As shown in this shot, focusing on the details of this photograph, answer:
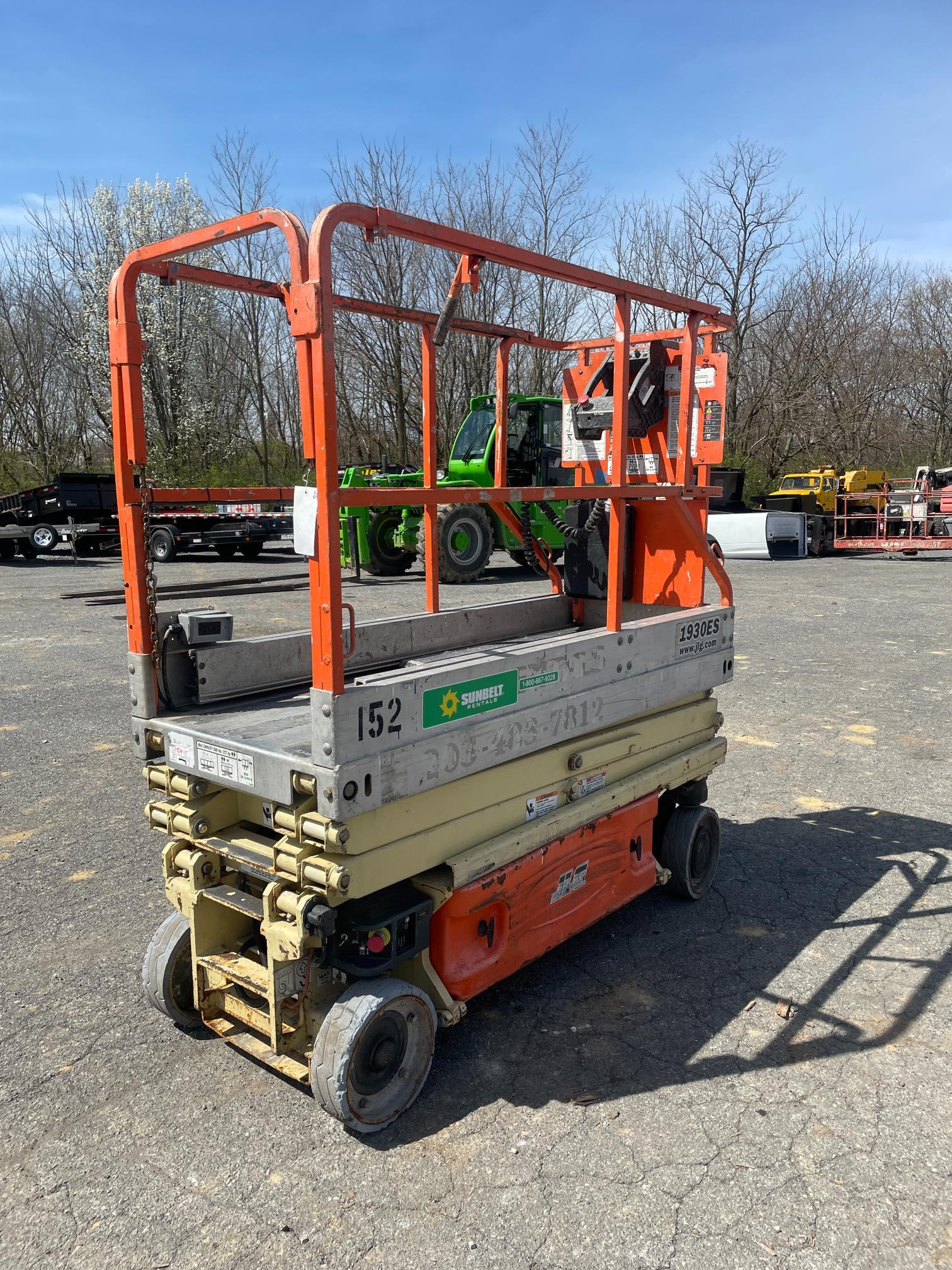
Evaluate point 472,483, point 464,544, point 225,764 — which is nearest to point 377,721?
point 225,764

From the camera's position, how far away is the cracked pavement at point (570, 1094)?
2.31 m

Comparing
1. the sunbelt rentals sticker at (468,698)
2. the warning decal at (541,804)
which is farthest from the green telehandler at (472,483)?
the sunbelt rentals sticker at (468,698)

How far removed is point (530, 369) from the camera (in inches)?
1009

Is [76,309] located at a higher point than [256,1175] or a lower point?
higher

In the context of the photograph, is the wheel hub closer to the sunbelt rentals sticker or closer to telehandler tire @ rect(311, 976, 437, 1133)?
telehandler tire @ rect(311, 976, 437, 1133)

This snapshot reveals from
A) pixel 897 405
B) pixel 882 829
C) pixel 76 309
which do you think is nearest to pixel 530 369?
pixel 76 309

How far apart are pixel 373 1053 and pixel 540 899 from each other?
890 millimetres

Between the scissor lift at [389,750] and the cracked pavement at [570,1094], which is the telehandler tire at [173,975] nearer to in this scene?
the scissor lift at [389,750]

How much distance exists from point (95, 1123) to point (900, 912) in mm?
3397

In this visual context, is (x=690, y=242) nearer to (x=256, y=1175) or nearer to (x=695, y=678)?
(x=695, y=678)

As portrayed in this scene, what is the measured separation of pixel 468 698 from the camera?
2820 mm

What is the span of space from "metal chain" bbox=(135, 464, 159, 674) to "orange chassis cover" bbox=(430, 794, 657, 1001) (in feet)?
4.38

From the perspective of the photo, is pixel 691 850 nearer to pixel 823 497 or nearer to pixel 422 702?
pixel 422 702

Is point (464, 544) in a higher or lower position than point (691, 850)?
higher
